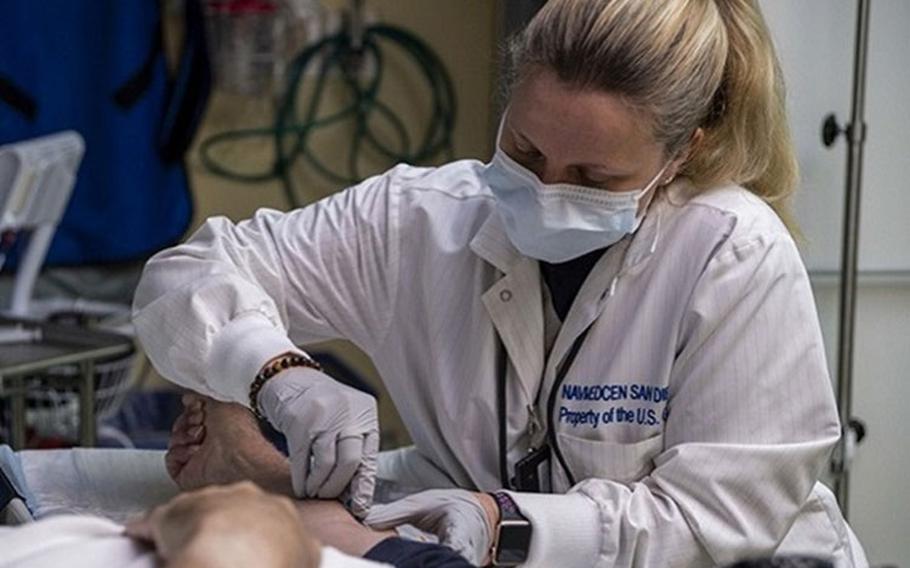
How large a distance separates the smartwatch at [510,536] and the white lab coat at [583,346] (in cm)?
1

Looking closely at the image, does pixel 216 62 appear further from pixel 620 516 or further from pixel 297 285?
pixel 620 516

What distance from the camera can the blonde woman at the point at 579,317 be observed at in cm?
158

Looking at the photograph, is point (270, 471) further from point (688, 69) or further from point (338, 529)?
point (688, 69)

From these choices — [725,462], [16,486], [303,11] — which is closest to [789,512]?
[725,462]

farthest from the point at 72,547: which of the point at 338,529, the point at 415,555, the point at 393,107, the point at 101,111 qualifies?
the point at 393,107

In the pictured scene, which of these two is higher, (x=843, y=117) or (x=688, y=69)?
(x=688, y=69)

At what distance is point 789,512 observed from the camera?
1617mm

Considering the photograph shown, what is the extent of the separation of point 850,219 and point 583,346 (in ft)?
4.72

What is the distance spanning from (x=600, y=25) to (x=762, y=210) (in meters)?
0.31

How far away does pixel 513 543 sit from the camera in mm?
1529

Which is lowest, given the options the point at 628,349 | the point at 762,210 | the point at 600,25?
the point at 628,349

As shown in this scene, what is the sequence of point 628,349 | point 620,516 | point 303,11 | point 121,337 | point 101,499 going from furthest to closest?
point 303,11 → point 121,337 → point 101,499 → point 628,349 → point 620,516

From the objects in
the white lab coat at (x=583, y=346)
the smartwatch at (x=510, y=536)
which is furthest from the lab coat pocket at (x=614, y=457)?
the smartwatch at (x=510, y=536)

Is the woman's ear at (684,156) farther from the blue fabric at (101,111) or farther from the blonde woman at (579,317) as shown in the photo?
the blue fabric at (101,111)
